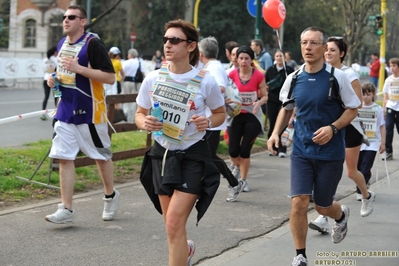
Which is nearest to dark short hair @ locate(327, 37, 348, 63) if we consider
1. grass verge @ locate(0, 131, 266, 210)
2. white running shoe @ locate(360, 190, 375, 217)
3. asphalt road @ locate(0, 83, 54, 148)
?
white running shoe @ locate(360, 190, 375, 217)

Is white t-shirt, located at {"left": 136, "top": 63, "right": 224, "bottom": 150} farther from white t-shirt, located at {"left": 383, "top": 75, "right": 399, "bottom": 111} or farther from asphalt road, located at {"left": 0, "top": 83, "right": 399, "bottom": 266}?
white t-shirt, located at {"left": 383, "top": 75, "right": 399, "bottom": 111}

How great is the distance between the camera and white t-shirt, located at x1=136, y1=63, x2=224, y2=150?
17.0 ft

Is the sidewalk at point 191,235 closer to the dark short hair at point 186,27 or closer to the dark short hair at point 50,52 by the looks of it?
the dark short hair at point 186,27

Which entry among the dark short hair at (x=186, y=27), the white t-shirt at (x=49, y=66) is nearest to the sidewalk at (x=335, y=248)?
the dark short hair at (x=186, y=27)

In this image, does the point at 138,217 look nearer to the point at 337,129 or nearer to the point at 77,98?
the point at 77,98

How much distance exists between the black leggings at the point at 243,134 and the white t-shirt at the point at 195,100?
3996mm

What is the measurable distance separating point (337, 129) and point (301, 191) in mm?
556

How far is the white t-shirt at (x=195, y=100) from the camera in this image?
17.0 feet

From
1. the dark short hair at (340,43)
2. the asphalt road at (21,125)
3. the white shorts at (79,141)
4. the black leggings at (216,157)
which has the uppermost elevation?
the dark short hair at (340,43)

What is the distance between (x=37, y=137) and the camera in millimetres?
14273

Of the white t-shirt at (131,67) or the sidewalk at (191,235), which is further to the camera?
the white t-shirt at (131,67)

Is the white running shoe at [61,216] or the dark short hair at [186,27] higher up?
the dark short hair at [186,27]

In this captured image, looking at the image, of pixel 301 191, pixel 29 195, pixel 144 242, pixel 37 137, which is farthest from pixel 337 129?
pixel 37 137

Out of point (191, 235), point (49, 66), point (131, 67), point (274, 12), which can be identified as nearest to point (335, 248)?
point (191, 235)
